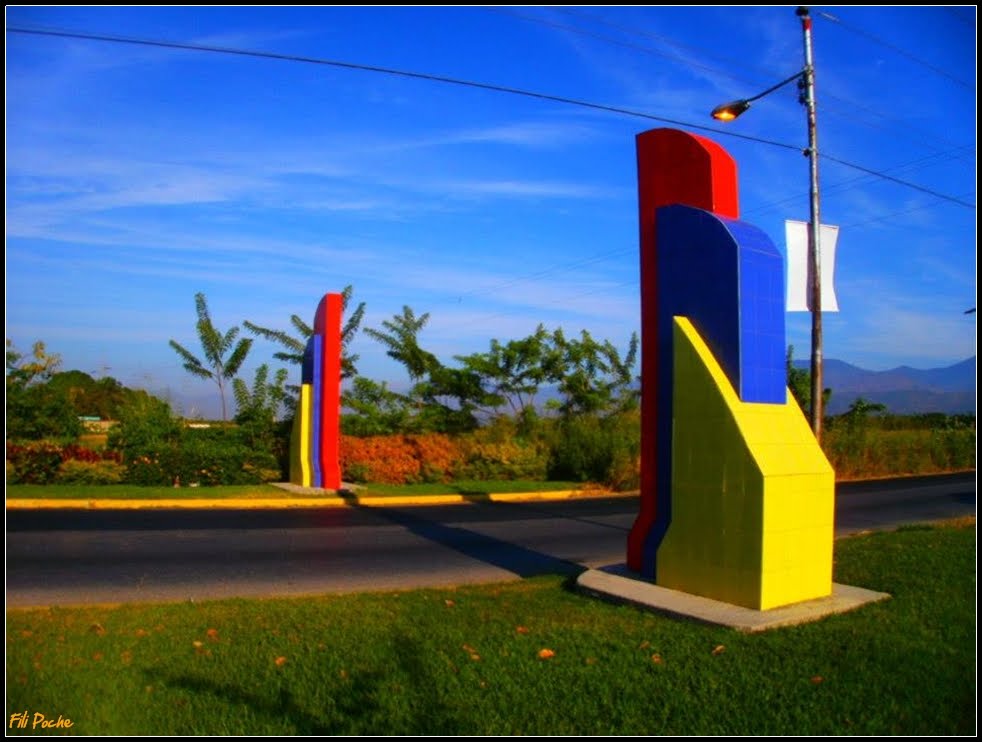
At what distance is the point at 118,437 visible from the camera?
18344mm

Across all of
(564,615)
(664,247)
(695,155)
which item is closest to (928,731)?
(564,615)

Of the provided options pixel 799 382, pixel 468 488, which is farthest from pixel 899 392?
pixel 468 488

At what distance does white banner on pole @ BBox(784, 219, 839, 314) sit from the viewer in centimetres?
1009

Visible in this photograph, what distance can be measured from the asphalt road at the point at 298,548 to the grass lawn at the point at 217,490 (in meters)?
1.51

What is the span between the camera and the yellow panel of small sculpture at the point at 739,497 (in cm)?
639

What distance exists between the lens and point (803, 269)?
1020 cm

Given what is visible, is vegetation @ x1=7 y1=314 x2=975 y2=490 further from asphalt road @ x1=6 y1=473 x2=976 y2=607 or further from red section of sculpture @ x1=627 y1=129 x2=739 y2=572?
red section of sculpture @ x1=627 y1=129 x2=739 y2=572

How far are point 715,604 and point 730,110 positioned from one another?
23.1 feet

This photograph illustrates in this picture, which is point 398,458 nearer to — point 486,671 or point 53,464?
point 53,464

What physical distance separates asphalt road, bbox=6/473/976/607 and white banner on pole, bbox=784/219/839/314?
13.2 feet

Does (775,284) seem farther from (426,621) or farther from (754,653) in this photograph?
(426,621)

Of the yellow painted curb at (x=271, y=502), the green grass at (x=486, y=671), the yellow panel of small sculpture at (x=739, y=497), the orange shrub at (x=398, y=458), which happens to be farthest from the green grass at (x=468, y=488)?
the green grass at (x=486, y=671)

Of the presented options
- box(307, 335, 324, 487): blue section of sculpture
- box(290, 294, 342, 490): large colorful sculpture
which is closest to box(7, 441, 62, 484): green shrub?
box(290, 294, 342, 490): large colorful sculpture

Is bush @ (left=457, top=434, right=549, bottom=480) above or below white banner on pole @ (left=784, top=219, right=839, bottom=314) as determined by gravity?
below
